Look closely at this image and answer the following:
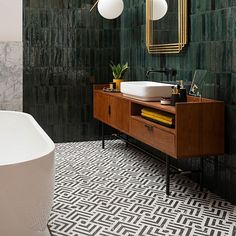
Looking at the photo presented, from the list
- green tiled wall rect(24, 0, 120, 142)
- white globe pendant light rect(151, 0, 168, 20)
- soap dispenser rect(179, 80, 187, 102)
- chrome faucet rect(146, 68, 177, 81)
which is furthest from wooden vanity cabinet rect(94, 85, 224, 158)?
green tiled wall rect(24, 0, 120, 142)

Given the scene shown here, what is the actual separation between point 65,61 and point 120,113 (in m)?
1.48

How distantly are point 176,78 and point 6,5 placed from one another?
2525 mm

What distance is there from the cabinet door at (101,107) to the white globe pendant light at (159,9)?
3.48 ft

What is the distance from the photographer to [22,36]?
542 cm

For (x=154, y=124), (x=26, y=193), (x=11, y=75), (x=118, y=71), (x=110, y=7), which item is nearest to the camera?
Result: (x=26, y=193)

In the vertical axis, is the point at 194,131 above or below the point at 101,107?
below

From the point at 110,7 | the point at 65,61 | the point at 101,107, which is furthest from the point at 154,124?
the point at 65,61

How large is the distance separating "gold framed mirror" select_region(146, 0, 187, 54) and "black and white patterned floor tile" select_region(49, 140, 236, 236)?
125 centimetres

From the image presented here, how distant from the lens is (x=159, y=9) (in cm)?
454

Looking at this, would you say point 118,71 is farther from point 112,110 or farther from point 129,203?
point 129,203

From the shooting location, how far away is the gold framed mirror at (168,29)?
156 inches

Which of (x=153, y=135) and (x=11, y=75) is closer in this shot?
(x=153, y=135)

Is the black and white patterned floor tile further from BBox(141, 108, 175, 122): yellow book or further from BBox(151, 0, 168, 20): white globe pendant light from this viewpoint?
BBox(151, 0, 168, 20): white globe pendant light

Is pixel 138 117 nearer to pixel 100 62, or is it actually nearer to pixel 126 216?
pixel 126 216
